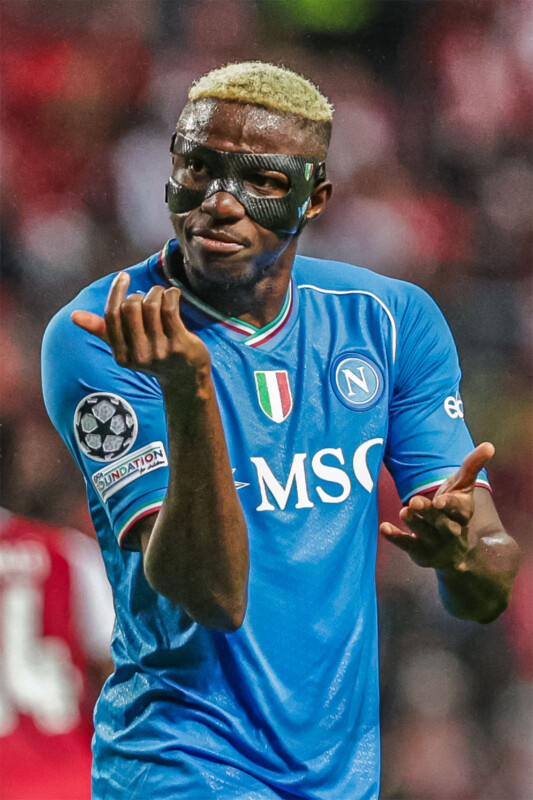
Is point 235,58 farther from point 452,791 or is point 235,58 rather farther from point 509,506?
point 452,791

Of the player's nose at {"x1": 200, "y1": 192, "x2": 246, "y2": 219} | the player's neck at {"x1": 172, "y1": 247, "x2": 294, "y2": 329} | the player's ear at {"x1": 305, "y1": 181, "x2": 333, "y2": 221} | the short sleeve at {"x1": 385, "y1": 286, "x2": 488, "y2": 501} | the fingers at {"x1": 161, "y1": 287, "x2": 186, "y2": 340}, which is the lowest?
the short sleeve at {"x1": 385, "y1": 286, "x2": 488, "y2": 501}

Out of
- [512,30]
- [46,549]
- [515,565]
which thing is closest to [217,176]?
[515,565]

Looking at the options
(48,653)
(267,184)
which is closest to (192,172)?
(267,184)

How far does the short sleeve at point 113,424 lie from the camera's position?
1.76 metres

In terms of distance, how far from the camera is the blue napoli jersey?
1.78 m

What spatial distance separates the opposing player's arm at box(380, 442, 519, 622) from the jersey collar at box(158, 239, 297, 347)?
1.38 feet

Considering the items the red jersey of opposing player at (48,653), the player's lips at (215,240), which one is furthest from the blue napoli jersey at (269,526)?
the red jersey of opposing player at (48,653)

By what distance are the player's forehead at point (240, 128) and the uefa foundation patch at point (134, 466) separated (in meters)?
0.51

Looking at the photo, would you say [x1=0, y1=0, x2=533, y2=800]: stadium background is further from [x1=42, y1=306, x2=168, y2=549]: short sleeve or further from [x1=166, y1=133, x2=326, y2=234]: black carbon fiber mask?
[x1=42, y1=306, x2=168, y2=549]: short sleeve

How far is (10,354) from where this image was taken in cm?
277

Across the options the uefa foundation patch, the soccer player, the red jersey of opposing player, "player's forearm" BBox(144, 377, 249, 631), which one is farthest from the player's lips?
the red jersey of opposing player

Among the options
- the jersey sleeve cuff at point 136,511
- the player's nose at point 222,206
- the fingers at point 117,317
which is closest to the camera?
the fingers at point 117,317

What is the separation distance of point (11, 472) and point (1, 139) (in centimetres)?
82

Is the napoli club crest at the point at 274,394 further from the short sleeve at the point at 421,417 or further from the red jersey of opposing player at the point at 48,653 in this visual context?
the red jersey of opposing player at the point at 48,653
